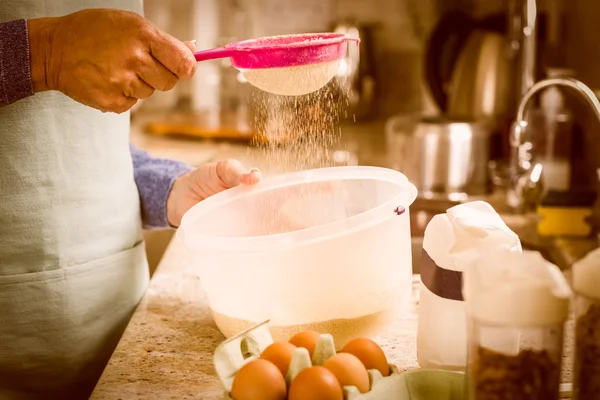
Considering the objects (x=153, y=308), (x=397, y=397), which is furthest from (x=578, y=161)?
(x=397, y=397)

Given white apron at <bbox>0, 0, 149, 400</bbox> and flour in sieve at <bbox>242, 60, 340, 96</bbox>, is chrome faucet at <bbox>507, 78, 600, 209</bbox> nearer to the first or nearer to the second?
flour in sieve at <bbox>242, 60, 340, 96</bbox>

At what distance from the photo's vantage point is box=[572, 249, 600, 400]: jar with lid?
77 centimetres

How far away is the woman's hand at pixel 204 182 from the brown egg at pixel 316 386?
0.50 metres

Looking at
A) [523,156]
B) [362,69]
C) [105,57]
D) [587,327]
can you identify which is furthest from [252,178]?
[362,69]

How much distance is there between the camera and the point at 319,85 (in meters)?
1.11

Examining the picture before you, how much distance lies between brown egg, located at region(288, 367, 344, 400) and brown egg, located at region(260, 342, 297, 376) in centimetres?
5

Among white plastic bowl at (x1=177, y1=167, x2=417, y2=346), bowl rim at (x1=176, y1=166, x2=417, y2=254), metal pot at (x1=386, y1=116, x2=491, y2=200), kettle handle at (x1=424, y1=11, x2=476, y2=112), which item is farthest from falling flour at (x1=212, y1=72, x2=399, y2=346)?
kettle handle at (x1=424, y1=11, x2=476, y2=112)

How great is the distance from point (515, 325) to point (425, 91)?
270cm

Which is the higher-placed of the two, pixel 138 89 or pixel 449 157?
pixel 138 89

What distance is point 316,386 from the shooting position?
0.77m

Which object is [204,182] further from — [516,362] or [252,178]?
[516,362]

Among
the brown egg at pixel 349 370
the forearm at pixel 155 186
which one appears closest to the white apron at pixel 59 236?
the forearm at pixel 155 186

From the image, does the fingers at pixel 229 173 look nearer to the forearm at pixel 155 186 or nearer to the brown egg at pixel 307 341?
the forearm at pixel 155 186

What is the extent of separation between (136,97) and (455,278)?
0.48m
